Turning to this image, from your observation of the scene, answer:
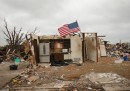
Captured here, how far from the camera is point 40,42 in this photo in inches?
930

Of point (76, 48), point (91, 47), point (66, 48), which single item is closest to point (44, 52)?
point (66, 48)

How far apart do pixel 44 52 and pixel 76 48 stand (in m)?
3.00

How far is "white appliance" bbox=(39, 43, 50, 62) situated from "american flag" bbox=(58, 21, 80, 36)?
174 cm

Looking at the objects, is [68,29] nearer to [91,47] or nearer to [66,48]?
[66,48]

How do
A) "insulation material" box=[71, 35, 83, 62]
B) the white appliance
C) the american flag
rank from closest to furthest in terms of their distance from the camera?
the white appliance < the american flag < "insulation material" box=[71, 35, 83, 62]

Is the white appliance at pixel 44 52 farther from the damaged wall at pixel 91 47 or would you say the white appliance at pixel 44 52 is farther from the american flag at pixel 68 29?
the damaged wall at pixel 91 47

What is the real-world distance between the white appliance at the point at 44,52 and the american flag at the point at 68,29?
1.74m

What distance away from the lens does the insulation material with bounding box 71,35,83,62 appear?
22891mm

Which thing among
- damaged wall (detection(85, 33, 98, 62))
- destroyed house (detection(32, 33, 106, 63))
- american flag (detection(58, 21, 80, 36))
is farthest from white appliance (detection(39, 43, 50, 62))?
damaged wall (detection(85, 33, 98, 62))

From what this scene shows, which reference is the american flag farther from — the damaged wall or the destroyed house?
the damaged wall

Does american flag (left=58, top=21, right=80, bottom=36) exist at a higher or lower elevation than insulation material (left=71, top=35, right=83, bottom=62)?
higher

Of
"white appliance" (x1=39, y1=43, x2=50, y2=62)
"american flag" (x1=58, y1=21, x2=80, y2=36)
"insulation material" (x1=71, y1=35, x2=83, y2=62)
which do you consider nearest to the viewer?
"white appliance" (x1=39, y1=43, x2=50, y2=62)

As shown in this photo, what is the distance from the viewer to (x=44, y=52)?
22.6m

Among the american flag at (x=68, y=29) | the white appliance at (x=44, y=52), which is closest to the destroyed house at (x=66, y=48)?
the white appliance at (x=44, y=52)
